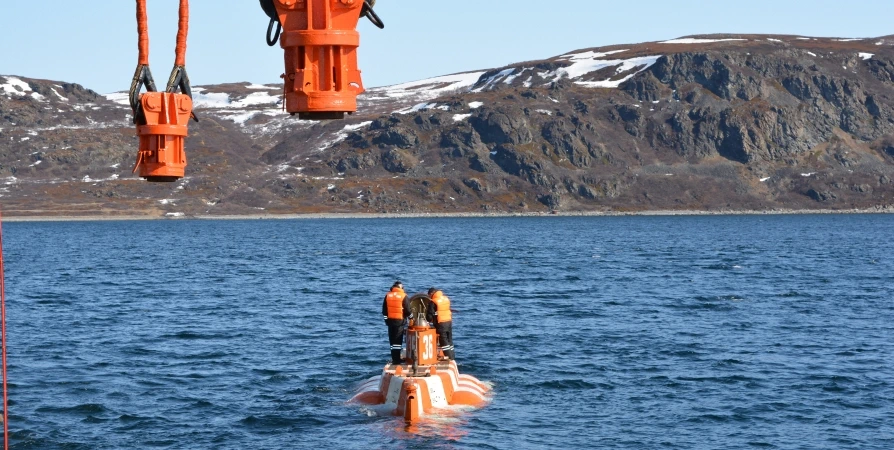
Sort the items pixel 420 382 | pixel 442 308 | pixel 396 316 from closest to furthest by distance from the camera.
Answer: pixel 420 382
pixel 442 308
pixel 396 316

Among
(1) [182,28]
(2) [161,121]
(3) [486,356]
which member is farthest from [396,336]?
(1) [182,28]

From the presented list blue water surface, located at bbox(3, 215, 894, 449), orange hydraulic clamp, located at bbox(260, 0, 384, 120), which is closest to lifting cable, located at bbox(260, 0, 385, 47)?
orange hydraulic clamp, located at bbox(260, 0, 384, 120)

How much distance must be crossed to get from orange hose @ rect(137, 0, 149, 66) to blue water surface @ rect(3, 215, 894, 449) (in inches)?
958

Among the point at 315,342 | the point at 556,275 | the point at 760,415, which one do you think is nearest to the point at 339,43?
the point at 760,415

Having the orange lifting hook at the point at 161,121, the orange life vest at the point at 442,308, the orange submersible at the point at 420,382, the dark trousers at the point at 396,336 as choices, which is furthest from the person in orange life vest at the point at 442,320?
the orange lifting hook at the point at 161,121

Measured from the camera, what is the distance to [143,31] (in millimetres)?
9359

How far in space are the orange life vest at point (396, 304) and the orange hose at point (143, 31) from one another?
28893mm

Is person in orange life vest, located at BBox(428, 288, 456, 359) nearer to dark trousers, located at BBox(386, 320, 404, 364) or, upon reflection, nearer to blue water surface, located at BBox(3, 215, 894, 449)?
dark trousers, located at BBox(386, 320, 404, 364)

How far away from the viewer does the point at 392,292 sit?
38969 millimetres

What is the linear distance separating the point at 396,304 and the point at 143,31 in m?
29.3

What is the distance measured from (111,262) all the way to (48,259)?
10.8 metres

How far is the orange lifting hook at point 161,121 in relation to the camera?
9.85 m

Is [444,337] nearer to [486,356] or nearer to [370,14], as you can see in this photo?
[486,356]

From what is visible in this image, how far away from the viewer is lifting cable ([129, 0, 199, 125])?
9.25 metres
